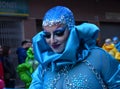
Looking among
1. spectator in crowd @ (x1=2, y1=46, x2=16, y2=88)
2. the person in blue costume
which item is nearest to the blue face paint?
the person in blue costume

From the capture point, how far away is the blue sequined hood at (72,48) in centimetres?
267

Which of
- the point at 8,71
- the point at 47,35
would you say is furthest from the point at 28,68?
the point at 47,35

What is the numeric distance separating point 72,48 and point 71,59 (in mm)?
75

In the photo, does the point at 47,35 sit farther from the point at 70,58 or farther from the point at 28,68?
the point at 28,68

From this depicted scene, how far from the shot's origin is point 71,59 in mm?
2688

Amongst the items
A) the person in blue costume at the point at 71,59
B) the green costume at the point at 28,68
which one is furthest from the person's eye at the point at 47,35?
the green costume at the point at 28,68

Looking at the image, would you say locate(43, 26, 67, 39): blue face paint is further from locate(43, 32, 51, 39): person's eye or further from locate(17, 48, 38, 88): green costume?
locate(17, 48, 38, 88): green costume

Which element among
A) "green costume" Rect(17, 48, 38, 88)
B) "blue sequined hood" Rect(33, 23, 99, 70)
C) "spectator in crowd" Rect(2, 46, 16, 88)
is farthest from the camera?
"spectator in crowd" Rect(2, 46, 16, 88)

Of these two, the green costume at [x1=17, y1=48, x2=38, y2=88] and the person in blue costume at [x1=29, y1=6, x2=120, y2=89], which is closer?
the person in blue costume at [x1=29, y1=6, x2=120, y2=89]

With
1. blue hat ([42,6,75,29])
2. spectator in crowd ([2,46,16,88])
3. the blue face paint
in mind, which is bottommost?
spectator in crowd ([2,46,16,88])

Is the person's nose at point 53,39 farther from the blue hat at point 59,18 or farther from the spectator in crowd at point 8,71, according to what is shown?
the spectator in crowd at point 8,71

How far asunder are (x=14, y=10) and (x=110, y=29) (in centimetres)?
606

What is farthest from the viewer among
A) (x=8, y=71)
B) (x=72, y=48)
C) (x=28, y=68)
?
(x=8, y=71)

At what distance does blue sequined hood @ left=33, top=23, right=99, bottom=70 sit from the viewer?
2668 millimetres
